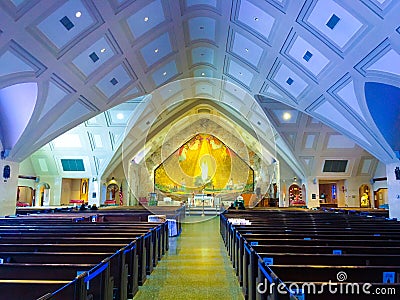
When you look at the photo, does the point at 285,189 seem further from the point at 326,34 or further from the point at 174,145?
the point at 326,34

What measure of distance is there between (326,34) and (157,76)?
7.78 metres

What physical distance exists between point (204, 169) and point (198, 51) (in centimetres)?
1338

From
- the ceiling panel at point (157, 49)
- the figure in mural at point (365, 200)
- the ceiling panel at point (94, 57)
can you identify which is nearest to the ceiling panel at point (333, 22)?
the ceiling panel at point (157, 49)

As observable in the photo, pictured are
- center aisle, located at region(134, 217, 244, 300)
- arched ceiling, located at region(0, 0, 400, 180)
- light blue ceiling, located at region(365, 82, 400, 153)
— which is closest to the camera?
center aisle, located at region(134, 217, 244, 300)

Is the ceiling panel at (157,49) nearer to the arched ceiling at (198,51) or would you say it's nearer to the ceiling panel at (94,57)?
the arched ceiling at (198,51)

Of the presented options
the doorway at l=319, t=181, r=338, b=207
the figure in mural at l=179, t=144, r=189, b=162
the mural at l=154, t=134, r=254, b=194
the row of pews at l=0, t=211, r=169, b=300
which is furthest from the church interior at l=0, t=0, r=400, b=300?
the figure in mural at l=179, t=144, r=189, b=162

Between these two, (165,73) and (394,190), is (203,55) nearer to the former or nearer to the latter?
(165,73)

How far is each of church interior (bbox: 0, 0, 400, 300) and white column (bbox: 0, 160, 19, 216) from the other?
0.23ft

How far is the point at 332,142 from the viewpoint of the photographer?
56.4 ft

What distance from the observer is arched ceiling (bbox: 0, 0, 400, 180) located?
711 centimetres

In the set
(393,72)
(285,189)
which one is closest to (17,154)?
(393,72)

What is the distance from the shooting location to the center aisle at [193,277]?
4.27 metres

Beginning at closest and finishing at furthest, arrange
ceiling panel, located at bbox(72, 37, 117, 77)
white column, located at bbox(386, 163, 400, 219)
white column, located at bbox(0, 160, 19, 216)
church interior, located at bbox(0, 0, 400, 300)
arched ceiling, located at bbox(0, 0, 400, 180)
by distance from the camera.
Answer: church interior, located at bbox(0, 0, 400, 300) < arched ceiling, located at bbox(0, 0, 400, 180) < ceiling panel, located at bbox(72, 37, 117, 77) < white column, located at bbox(0, 160, 19, 216) < white column, located at bbox(386, 163, 400, 219)

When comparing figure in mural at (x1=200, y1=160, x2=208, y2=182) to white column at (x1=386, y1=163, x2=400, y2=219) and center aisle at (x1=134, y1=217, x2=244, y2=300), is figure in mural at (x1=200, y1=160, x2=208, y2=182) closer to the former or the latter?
white column at (x1=386, y1=163, x2=400, y2=219)
